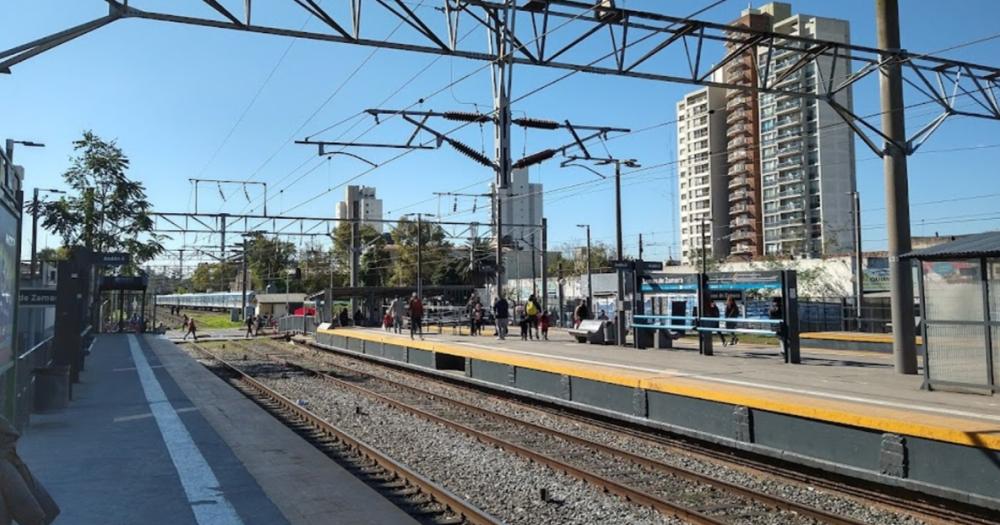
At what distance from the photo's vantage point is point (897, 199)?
12641 millimetres

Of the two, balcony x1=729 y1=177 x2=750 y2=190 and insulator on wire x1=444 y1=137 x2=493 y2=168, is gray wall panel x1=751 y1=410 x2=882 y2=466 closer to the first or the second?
insulator on wire x1=444 y1=137 x2=493 y2=168

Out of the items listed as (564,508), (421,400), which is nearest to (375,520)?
(564,508)

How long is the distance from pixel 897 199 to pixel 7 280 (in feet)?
41.9

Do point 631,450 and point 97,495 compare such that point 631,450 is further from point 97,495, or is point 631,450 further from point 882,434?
point 97,495

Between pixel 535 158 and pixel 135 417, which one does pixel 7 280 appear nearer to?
pixel 135 417

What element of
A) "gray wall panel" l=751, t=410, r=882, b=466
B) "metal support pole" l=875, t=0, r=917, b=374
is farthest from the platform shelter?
"gray wall panel" l=751, t=410, r=882, b=466

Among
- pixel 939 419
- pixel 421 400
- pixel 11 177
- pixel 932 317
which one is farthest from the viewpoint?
pixel 421 400

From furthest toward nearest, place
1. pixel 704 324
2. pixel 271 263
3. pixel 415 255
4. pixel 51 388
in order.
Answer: pixel 271 263
pixel 415 255
pixel 704 324
pixel 51 388

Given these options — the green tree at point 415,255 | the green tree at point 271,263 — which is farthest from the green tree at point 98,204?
the green tree at point 271,263

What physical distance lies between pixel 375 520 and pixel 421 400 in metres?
9.97

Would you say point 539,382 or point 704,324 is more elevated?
point 704,324

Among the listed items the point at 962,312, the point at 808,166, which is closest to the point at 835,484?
the point at 962,312

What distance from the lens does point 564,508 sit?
8.12 meters

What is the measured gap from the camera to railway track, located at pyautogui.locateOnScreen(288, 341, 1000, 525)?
24.1 feet
